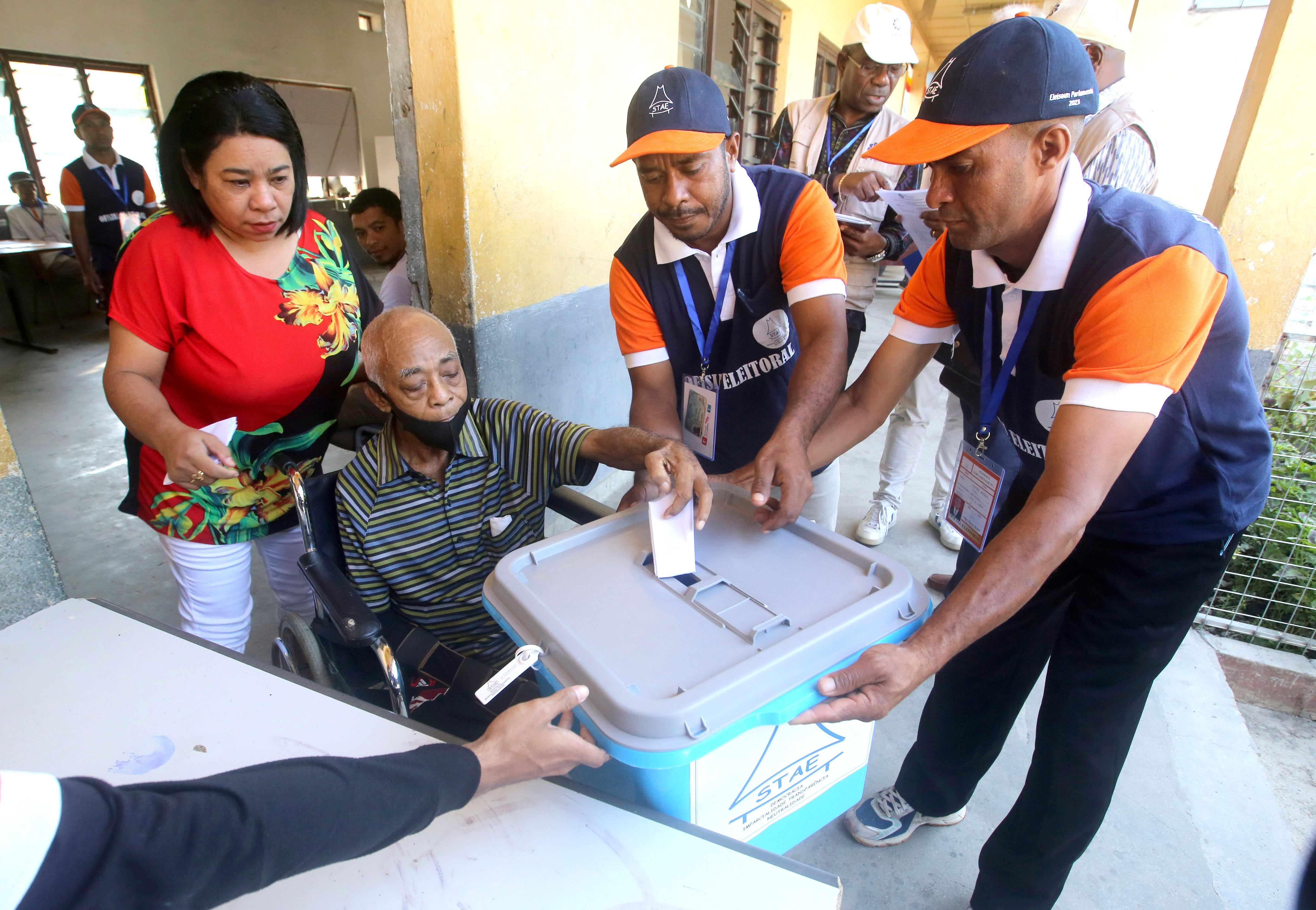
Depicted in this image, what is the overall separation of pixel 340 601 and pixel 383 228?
190cm

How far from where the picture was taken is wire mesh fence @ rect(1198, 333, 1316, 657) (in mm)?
2268

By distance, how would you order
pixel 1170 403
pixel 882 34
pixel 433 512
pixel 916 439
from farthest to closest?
pixel 916 439 → pixel 882 34 → pixel 433 512 → pixel 1170 403

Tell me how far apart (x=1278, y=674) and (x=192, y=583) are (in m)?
3.27

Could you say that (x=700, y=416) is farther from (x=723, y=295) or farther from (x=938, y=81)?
(x=938, y=81)

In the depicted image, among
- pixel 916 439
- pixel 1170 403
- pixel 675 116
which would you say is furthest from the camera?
pixel 916 439

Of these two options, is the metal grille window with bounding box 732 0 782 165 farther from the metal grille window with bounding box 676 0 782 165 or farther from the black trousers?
the black trousers

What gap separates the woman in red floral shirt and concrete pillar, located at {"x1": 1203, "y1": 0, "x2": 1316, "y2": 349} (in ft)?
9.44

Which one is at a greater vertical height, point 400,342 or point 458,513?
point 400,342

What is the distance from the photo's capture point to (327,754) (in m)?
1.02

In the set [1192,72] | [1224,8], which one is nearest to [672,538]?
[1192,72]

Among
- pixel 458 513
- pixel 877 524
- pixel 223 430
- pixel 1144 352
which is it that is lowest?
pixel 877 524

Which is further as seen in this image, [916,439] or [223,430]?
[916,439]

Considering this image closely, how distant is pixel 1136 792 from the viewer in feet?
6.09

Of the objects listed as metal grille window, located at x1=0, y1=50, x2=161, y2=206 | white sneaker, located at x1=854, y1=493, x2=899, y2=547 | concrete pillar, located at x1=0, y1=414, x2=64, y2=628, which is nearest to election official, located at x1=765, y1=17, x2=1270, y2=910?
white sneaker, located at x1=854, y1=493, x2=899, y2=547
